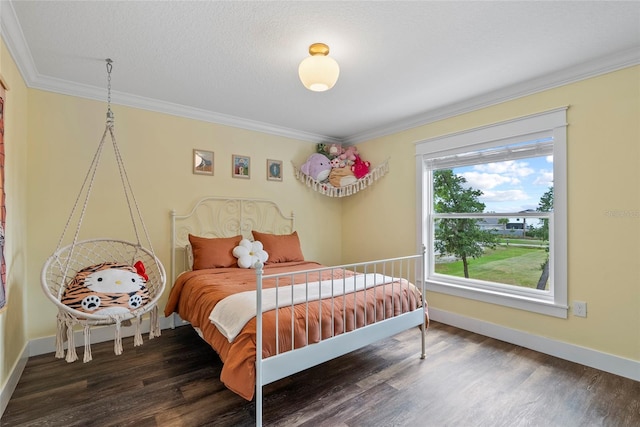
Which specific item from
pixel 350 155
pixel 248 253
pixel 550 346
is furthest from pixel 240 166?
pixel 550 346

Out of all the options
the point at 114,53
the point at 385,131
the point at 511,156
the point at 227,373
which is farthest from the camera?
the point at 385,131

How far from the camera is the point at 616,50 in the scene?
2.18 meters

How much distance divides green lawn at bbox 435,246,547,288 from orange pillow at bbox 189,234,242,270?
2.47 m

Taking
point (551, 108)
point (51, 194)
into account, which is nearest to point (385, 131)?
point (551, 108)

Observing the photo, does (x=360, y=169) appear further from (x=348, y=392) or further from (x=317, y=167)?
(x=348, y=392)

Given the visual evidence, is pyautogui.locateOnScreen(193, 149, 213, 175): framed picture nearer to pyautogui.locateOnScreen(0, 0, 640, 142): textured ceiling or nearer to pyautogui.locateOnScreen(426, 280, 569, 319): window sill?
pyautogui.locateOnScreen(0, 0, 640, 142): textured ceiling

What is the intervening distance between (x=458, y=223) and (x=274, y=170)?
231 cm

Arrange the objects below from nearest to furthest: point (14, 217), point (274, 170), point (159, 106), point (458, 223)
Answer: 1. point (14, 217)
2. point (159, 106)
3. point (458, 223)
4. point (274, 170)

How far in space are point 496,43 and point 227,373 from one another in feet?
8.78

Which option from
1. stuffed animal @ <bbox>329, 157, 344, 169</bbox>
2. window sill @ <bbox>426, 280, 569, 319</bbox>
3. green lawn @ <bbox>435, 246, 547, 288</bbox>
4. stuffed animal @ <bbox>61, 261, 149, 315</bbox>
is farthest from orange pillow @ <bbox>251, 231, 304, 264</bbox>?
green lawn @ <bbox>435, 246, 547, 288</bbox>

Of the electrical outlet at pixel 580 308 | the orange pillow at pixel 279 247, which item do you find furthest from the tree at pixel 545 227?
the orange pillow at pixel 279 247

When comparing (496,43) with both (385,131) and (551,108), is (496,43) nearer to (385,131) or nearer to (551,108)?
(551,108)

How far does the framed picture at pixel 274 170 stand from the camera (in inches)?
156

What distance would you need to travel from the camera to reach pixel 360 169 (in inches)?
161
